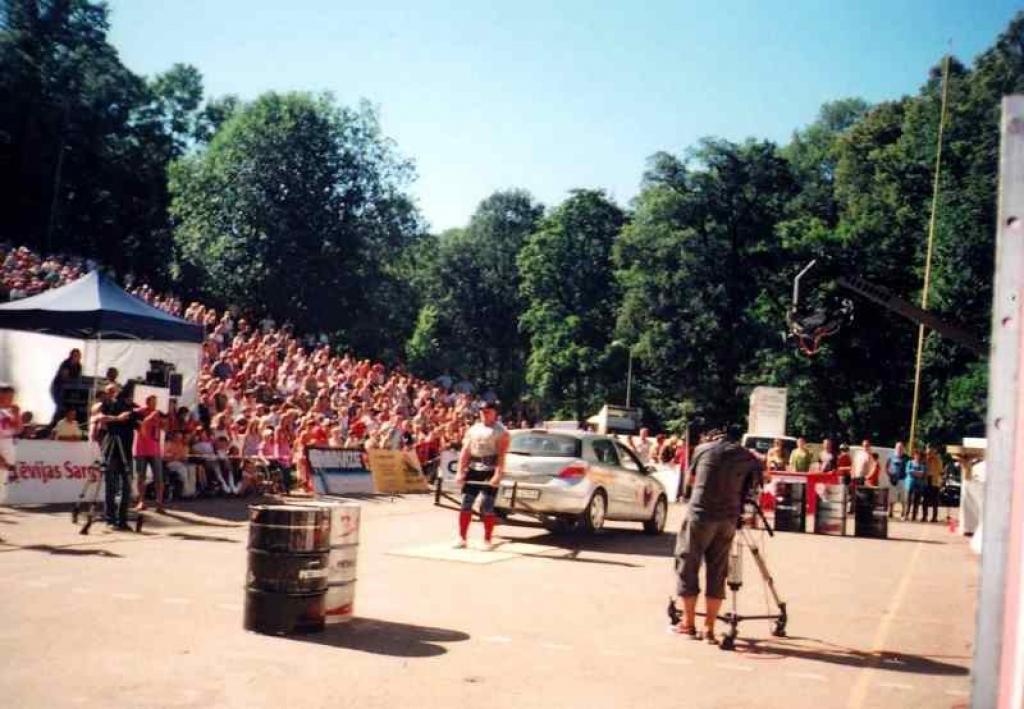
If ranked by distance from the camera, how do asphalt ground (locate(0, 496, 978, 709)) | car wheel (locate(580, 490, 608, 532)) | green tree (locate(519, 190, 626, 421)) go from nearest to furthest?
1. asphalt ground (locate(0, 496, 978, 709))
2. car wheel (locate(580, 490, 608, 532))
3. green tree (locate(519, 190, 626, 421))

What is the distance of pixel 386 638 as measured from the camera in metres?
7.77

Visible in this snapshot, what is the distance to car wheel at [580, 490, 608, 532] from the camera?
1555 cm

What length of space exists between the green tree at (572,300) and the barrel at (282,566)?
57.3m

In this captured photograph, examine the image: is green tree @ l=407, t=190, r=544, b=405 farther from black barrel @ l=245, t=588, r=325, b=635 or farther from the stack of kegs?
black barrel @ l=245, t=588, r=325, b=635

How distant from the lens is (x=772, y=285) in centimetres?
5250

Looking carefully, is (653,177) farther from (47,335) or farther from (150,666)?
(150,666)

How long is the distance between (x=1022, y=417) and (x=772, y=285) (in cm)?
5115

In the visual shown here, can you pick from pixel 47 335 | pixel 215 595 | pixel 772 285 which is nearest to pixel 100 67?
pixel 772 285

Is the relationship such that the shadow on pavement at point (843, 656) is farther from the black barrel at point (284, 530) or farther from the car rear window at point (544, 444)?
the car rear window at point (544, 444)

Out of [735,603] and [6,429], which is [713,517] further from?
[6,429]

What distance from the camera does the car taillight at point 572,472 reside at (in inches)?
606

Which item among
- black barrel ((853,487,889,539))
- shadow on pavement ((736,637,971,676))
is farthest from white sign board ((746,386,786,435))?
shadow on pavement ((736,637,971,676))

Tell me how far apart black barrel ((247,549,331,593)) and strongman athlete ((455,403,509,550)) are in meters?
6.19

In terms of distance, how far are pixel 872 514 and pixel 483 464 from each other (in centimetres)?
1063
